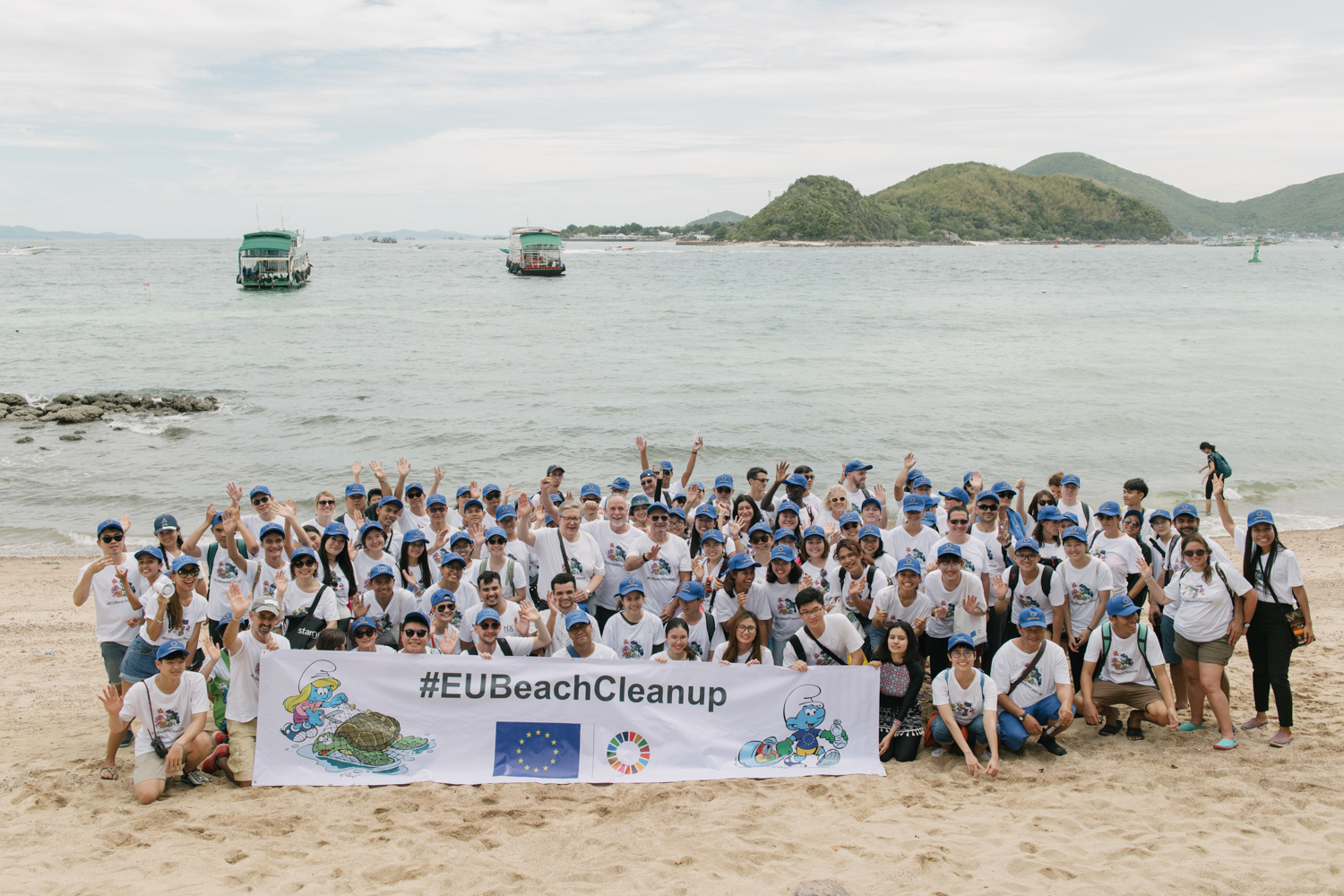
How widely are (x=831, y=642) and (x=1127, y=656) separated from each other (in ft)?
8.15

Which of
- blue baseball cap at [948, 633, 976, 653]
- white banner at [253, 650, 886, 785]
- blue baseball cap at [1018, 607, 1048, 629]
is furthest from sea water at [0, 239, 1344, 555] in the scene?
blue baseball cap at [948, 633, 976, 653]

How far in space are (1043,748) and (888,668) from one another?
1.42m

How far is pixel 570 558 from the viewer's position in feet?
27.8

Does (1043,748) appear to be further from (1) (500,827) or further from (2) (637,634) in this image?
(1) (500,827)

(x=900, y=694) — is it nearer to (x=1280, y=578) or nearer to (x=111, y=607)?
(x=1280, y=578)

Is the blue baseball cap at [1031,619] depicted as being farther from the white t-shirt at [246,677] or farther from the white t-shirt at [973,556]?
the white t-shirt at [246,677]

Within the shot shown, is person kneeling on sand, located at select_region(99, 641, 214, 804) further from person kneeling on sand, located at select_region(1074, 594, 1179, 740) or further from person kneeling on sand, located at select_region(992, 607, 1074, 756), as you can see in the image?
person kneeling on sand, located at select_region(1074, 594, 1179, 740)

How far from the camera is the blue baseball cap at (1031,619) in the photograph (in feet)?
22.9

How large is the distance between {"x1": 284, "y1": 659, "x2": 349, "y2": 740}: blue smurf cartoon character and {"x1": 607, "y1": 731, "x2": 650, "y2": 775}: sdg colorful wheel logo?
213cm

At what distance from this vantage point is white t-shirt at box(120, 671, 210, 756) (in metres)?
6.64

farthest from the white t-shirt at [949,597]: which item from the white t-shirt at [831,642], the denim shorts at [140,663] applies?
the denim shorts at [140,663]

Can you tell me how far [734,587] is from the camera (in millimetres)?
7707

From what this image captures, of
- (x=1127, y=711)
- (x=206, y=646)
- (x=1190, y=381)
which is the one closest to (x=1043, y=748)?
(x=1127, y=711)

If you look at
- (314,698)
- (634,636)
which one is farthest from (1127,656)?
(314,698)
